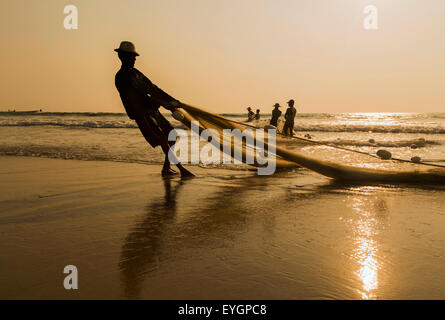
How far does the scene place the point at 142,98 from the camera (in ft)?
21.7

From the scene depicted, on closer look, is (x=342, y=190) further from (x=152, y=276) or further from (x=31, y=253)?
(x=31, y=253)

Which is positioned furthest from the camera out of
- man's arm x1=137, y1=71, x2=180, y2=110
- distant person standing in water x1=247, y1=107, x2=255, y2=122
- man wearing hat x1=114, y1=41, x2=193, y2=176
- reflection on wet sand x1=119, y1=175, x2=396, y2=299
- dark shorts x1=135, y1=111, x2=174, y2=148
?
distant person standing in water x1=247, y1=107, x2=255, y2=122

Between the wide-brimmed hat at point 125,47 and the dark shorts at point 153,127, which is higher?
the wide-brimmed hat at point 125,47

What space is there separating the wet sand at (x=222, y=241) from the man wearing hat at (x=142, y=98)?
4.18 ft

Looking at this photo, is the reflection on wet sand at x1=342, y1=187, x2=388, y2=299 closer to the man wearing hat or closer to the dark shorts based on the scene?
the man wearing hat

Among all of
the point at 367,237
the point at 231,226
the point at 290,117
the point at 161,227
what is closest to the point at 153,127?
the point at 161,227

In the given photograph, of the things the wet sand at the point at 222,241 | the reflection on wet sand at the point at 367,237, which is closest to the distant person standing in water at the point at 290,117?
the wet sand at the point at 222,241

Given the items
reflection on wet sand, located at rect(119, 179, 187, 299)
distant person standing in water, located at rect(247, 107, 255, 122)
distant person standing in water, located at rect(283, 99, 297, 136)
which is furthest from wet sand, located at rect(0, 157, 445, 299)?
distant person standing in water, located at rect(247, 107, 255, 122)

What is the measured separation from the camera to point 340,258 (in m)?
2.78

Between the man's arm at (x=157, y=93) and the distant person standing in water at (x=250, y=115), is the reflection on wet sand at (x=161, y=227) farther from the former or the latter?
the distant person standing in water at (x=250, y=115)

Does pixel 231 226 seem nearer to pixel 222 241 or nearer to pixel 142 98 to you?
pixel 222 241

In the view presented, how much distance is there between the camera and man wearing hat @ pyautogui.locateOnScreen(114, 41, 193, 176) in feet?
21.1

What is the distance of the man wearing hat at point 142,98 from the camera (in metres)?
6.43
